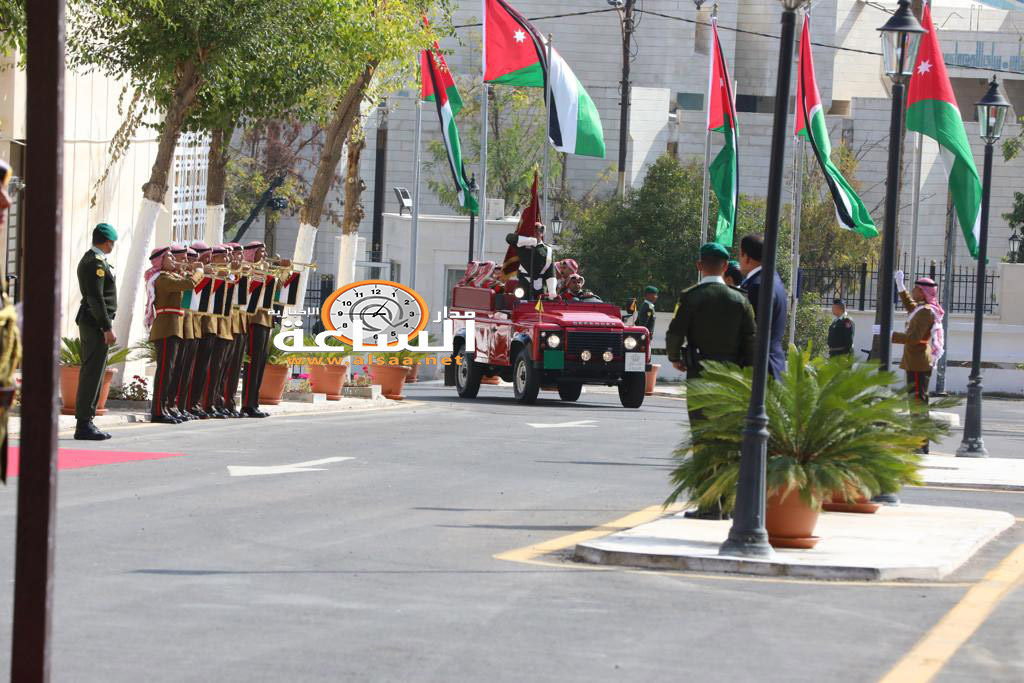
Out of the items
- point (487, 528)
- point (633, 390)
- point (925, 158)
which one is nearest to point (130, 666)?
point (487, 528)

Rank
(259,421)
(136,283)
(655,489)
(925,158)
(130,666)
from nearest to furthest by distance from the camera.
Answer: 1. (130,666)
2. (655,489)
3. (259,421)
4. (136,283)
5. (925,158)

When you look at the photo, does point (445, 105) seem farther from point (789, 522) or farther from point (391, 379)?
point (789, 522)

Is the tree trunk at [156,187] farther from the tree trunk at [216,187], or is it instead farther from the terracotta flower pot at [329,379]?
the tree trunk at [216,187]

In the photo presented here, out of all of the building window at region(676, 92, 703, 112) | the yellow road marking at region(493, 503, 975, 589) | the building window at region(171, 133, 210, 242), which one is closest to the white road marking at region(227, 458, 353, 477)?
the yellow road marking at region(493, 503, 975, 589)

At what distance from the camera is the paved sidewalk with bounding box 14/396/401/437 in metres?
19.6

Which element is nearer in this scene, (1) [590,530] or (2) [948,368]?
(1) [590,530]

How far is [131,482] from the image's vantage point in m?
14.1

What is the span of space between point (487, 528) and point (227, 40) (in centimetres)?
1159

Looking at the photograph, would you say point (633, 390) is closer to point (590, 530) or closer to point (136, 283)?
point (136, 283)

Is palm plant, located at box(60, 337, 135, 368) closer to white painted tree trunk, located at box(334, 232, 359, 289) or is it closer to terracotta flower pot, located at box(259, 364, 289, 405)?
terracotta flower pot, located at box(259, 364, 289, 405)

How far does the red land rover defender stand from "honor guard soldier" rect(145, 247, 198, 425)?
948 cm

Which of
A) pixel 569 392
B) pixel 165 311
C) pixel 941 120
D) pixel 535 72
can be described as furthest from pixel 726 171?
pixel 165 311

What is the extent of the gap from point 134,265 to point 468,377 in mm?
8418

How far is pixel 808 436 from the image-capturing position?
36.7 ft
